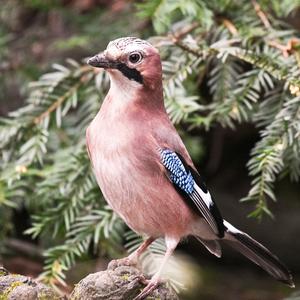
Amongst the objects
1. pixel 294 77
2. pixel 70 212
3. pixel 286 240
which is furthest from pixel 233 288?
pixel 294 77

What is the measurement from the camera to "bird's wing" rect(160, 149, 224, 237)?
302 centimetres

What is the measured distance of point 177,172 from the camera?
9.93 ft

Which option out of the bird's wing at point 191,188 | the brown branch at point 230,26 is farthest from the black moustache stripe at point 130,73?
the brown branch at point 230,26

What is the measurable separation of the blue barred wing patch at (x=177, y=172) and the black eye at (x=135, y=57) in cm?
35

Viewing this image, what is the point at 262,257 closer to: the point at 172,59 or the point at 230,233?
the point at 230,233

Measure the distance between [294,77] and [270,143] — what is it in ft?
0.98

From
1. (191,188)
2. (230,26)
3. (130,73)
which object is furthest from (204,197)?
(230,26)

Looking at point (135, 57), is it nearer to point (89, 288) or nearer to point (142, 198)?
point (142, 198)

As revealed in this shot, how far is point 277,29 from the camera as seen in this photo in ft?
13.8

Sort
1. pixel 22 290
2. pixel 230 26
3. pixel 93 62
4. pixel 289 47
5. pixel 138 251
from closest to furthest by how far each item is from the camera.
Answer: pixel 22 290 → pixel 93 62 → pixel 138 251 → pixel 289 47 → pixel 230 26

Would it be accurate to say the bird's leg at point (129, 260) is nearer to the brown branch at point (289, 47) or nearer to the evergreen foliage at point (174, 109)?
the evergreen foliage at point (174, 109)

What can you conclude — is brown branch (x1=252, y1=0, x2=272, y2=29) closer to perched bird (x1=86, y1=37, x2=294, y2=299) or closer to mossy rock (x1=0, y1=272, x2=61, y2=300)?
perched bird (x1=86, y1=37, x2=294, y2=299)

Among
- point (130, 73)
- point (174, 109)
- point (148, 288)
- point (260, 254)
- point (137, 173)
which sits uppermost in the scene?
point (130, 73)

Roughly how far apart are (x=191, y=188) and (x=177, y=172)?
4.4 inches
